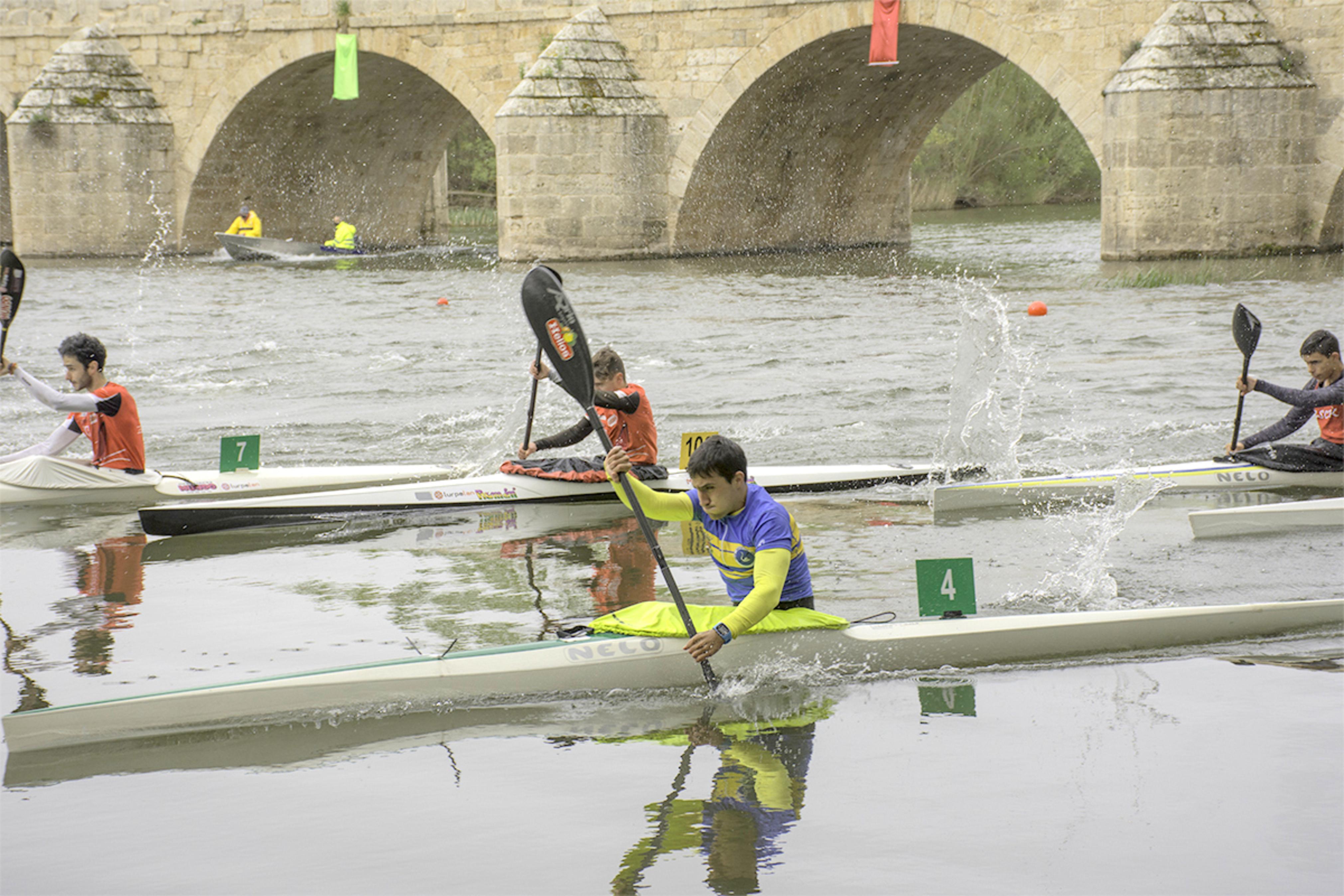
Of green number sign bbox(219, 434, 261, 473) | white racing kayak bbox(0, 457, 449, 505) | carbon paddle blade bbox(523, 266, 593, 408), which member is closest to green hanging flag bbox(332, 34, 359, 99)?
green number sign bbox(219, 434, 261, 473)

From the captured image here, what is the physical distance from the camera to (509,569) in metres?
6.48

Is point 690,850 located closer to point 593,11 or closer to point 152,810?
point 152,810

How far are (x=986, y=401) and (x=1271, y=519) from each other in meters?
2.21

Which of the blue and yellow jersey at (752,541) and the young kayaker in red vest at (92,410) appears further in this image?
the young kayaker in red vest at (92,410)

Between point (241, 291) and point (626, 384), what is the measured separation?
1318cm

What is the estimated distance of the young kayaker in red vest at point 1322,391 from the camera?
698cm

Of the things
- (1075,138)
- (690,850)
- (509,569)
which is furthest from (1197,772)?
(1075,138)

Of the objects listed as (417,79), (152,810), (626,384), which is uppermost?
(417,79)

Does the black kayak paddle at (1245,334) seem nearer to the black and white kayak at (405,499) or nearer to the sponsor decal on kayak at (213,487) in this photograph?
the black and white kayak at (405,499)

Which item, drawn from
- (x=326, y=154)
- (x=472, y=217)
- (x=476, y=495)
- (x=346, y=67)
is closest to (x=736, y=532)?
(x=476, y=495)

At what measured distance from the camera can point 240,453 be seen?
7953 mm

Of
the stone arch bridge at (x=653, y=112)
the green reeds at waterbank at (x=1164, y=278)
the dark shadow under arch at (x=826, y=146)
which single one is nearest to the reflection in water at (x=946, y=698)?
the green reeds at waterbank at (x=1164, y=278)

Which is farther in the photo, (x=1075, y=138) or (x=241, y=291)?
(x=1075, y=138)

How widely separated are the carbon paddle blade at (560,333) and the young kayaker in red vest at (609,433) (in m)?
1.45
